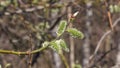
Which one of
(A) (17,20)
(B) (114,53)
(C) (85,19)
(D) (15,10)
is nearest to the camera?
(D) (15,10)

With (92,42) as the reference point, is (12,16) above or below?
above

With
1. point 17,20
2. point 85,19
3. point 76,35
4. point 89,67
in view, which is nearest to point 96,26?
point 85,19

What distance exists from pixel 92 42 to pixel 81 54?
0.32 m

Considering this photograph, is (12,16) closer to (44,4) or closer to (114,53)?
(44,4)

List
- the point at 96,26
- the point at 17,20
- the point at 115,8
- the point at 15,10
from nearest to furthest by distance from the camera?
1. the point at 115,8
2. the point at 15,10
3. the point at 17,20
4. the point at 96,26

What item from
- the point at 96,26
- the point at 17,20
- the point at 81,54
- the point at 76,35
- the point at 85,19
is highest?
the point at 76,35

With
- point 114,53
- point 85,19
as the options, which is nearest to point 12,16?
point 85,19

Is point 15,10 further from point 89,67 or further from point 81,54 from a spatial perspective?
point 81,54

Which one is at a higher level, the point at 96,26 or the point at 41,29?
the point at 41,29

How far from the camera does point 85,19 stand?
5.23 meters

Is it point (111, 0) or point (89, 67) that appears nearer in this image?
point (89, 67)

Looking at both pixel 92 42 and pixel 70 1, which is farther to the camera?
pixel 92 42

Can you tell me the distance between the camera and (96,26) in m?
6.91

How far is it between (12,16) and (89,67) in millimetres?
1247
